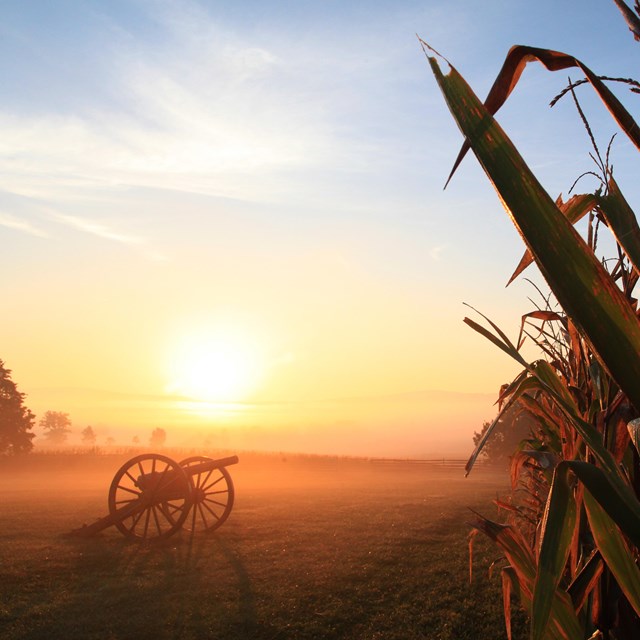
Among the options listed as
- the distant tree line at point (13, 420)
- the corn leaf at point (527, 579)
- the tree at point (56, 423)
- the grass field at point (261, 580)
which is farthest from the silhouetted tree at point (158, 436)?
the corn leaf at point (527, 579)

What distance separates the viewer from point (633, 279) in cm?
130

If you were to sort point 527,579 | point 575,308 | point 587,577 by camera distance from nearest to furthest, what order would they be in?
point 575,308
point 587,577
point 527,579

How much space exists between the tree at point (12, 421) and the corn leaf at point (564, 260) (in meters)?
44.1

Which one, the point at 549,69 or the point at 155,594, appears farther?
the point at 155,594

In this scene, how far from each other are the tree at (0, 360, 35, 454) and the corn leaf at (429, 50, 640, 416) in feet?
145

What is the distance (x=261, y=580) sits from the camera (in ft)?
25.9

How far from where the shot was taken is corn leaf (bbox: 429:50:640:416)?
66 cm

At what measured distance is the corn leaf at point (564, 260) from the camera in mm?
655

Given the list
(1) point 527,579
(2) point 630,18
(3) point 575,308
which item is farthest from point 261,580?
(2) point 630,18

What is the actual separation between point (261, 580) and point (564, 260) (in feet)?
27.2

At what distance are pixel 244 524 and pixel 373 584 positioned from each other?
6324mm

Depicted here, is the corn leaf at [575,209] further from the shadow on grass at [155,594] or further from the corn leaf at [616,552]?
the shadow on grass at [155,594]

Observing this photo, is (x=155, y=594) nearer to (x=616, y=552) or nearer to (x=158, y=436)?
(x=616, y=552)

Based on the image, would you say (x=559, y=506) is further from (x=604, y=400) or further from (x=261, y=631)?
Result: (x=261, y=631)
